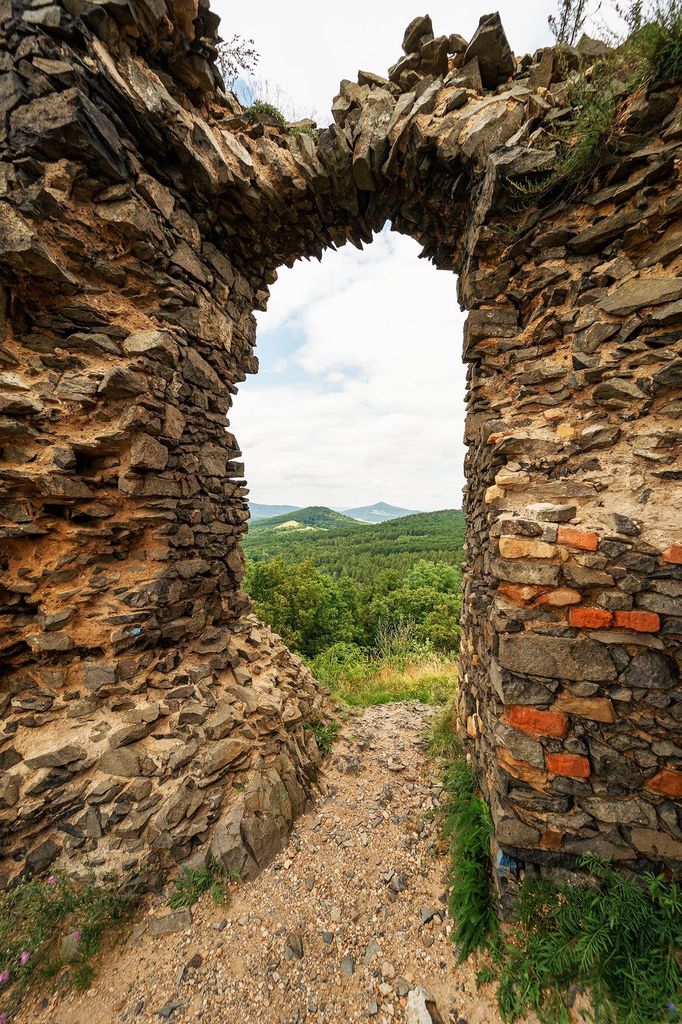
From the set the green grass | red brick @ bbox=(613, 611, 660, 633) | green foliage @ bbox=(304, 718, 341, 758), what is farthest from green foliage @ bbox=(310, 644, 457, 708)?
red brick @ bbox=(613, 611, 660, 633)

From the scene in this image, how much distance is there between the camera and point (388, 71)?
441 cm

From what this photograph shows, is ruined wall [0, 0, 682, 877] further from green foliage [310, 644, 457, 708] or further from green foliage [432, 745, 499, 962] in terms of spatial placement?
green foliage [310, 644, 457, 708]

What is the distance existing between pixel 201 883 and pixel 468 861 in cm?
222

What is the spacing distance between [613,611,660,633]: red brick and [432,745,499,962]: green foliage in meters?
2.04

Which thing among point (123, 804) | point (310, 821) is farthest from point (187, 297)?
point (310, 821)

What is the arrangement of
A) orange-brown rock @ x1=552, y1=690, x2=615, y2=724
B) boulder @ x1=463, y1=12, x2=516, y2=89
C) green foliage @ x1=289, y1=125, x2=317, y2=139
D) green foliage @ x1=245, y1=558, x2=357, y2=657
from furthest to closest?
green foliage @ x1=245, y1=558, x2=357, y2=657 < green foliage @ x1=289, y1=125, x2=317, y2=139 < boulder @ x1=463, y1=12, x2=516, y2=89 < orange-brown rock @ x1=552, y1=690, x2=615, y2=724

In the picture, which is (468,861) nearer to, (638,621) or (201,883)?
(201,883)

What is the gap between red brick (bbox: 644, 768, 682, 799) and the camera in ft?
6.97

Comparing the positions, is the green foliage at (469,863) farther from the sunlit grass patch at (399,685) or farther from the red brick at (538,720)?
the sunlit grass patch at (399,685)

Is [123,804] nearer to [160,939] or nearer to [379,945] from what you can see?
[160,939]

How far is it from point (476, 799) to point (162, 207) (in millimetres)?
6734

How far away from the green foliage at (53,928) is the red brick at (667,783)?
391cm

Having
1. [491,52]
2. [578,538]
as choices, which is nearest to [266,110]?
[491,52]

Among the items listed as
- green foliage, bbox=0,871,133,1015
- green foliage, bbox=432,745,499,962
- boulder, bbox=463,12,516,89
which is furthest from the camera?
boulder, bbox=463,12,516,89
